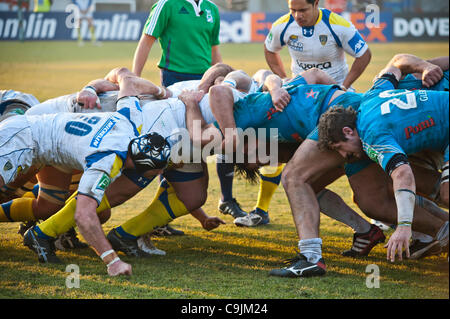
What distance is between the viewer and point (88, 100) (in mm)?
4926

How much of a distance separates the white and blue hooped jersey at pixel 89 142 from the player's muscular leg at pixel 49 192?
348 millimetres

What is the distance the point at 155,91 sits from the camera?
5.05 m

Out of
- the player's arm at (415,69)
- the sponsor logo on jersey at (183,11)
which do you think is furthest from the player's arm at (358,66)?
the sponsor logo on jersey at (183,11)

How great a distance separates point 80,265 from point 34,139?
92 cm

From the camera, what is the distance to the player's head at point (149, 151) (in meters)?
4.23

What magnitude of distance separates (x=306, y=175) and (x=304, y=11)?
2.06 metres

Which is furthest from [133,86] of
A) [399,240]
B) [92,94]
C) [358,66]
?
[399,240]

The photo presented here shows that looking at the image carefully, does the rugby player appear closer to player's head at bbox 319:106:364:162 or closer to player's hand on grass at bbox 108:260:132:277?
player's hand on grass at bbox 108:260:132:277

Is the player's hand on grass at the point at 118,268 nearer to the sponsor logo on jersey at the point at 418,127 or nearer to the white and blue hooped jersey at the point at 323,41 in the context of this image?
the sponsor logo on jersey at the point at 418,127

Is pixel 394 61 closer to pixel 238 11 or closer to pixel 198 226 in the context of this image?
pixel 198 226

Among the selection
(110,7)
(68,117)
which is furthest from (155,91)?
(110,7)

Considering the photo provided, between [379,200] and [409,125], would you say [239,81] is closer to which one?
[379,200]

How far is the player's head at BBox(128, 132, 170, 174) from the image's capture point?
4.23m

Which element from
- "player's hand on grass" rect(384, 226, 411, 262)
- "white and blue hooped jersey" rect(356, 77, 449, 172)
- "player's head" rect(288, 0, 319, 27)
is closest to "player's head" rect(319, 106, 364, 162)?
"white and blue hooped jersey" rect(356, 77, 449, 172)
